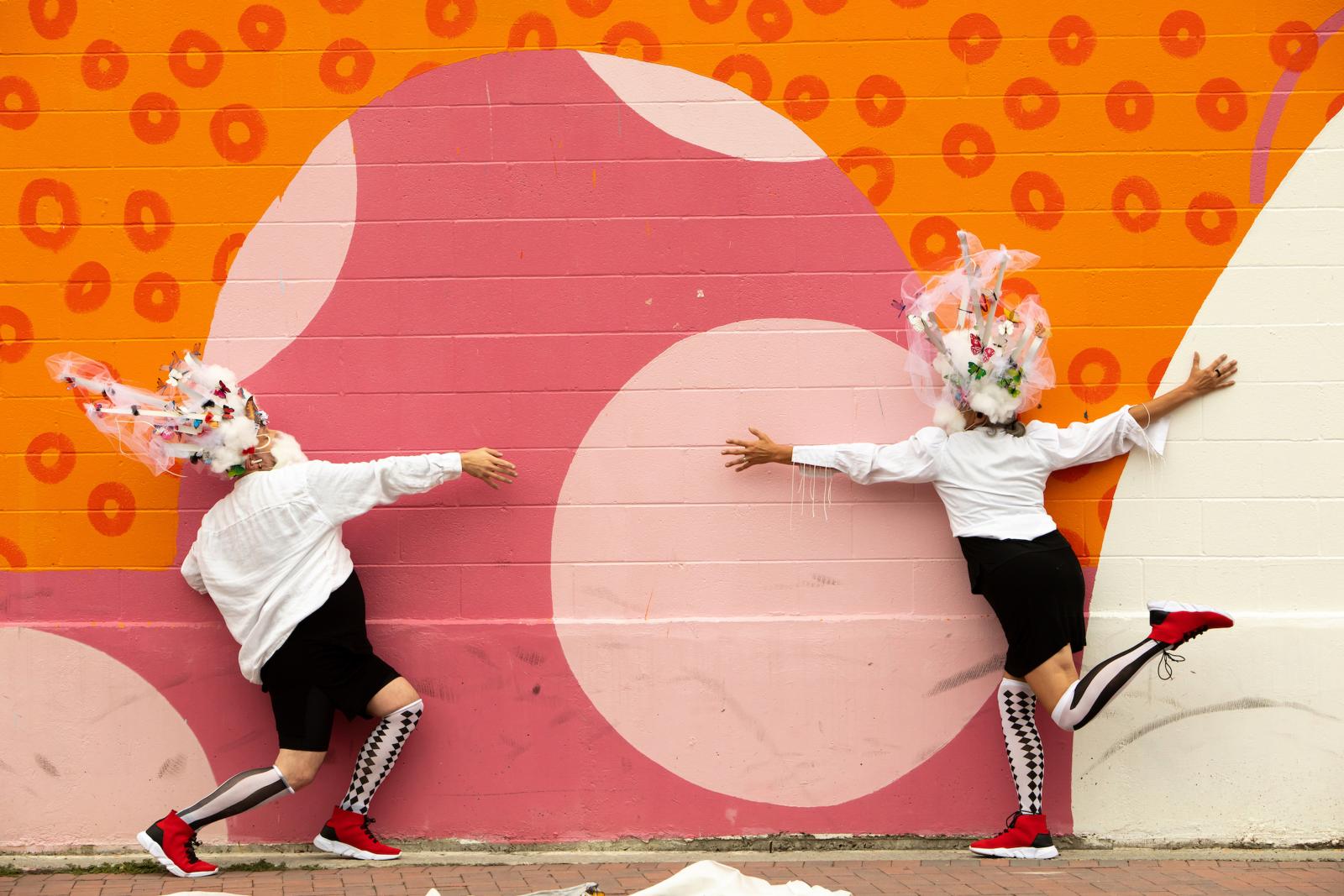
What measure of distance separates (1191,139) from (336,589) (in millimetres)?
3937

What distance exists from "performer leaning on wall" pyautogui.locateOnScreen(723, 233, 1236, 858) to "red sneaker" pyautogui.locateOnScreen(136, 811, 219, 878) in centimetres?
262

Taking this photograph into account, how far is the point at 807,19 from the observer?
5.28 meters

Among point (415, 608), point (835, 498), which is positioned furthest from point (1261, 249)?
point (415, 608)

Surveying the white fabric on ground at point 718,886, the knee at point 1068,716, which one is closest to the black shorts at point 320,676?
the white fabric on ground at point 718,886

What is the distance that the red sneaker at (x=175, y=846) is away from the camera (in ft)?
16.2

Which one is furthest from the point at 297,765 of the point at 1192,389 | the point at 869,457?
the point at 1192,389

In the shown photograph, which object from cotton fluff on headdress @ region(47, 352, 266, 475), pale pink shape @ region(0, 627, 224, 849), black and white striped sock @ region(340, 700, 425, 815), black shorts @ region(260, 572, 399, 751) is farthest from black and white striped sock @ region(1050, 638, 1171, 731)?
pale pink shape @ region(0, 627, 224, 849)

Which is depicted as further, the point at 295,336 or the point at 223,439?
the point at 295,336

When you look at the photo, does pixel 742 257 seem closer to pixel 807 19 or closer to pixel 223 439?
pixel 807 19

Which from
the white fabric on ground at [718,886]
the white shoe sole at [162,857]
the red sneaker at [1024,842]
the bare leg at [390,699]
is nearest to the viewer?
the white fabric on ground at [718,886]

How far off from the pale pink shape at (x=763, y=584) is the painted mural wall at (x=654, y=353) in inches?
0.7

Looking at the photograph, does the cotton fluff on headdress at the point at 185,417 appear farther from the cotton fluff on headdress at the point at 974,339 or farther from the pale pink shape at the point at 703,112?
the cotton fluff on headdress at the point at 974,339

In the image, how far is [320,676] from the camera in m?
4.98

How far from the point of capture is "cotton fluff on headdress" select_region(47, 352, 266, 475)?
4898 mm
